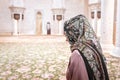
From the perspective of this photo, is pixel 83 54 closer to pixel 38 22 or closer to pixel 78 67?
pixel 78 67

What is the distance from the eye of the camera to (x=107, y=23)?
7.21 m

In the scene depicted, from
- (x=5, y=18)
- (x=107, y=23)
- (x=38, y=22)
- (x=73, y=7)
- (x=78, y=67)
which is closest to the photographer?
(x=78, y=67)

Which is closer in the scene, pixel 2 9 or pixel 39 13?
pixel 2 9

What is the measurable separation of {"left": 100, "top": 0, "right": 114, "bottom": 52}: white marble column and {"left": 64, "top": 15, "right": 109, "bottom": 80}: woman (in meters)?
5.68

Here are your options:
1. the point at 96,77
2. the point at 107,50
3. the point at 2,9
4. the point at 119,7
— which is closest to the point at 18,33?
the point at 2,9

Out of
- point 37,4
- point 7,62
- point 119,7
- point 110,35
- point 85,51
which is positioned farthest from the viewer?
point 37,4

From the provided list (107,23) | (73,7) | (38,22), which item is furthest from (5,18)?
(107,23)

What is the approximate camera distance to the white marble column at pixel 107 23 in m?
7.15

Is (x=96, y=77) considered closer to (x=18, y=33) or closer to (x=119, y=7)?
(x=119, y=7)

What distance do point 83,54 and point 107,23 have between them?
583cm

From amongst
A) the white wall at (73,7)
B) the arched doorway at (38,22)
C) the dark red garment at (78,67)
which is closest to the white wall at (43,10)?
the white wall at (73,7)

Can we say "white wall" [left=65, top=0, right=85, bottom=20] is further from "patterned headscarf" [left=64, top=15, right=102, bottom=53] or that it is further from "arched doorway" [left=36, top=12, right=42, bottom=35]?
"patterned headscarf" [left=64, top=15, right=102, bottom=53]

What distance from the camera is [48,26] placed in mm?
16828

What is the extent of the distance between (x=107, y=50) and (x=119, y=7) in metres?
1.94
